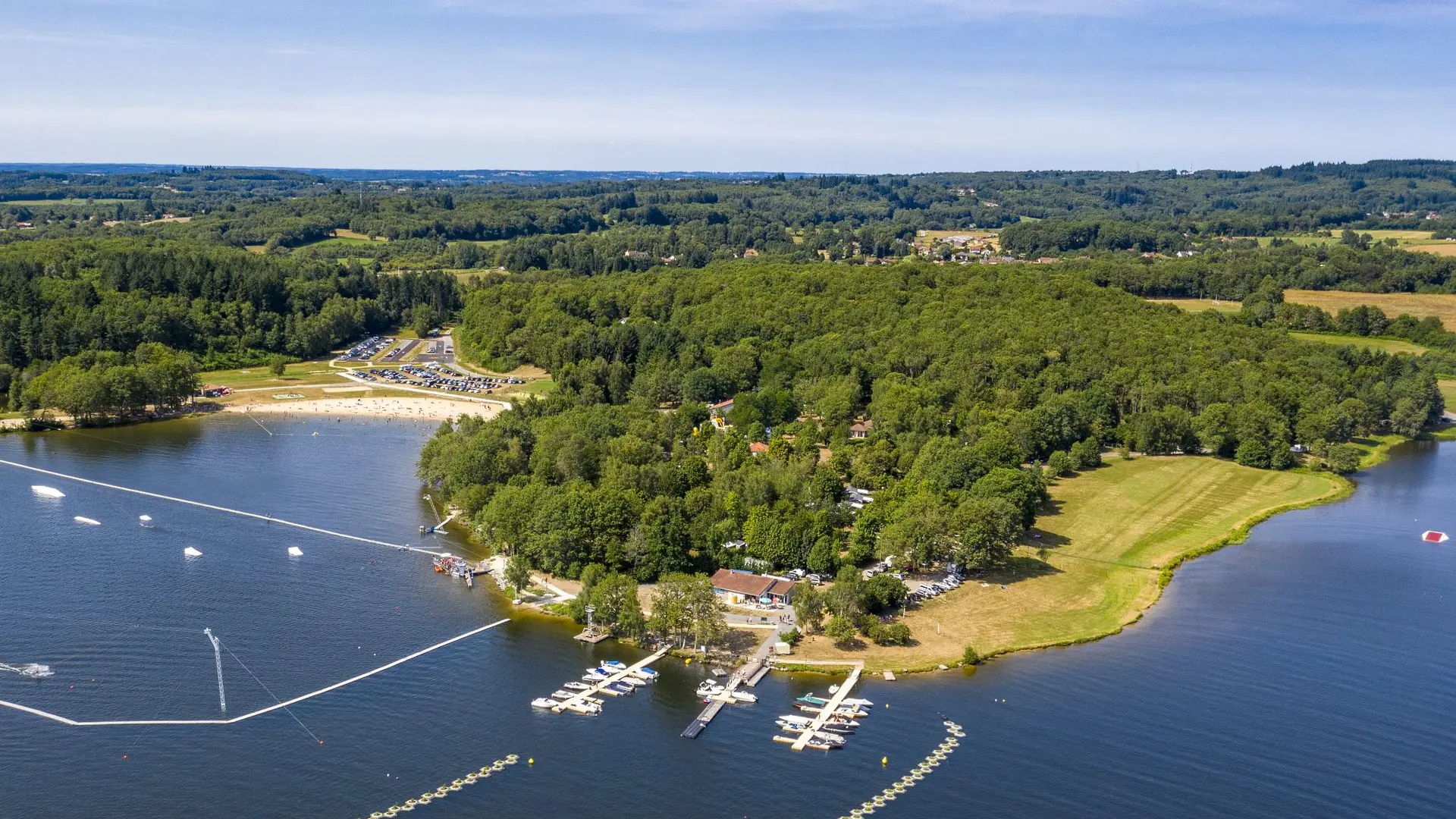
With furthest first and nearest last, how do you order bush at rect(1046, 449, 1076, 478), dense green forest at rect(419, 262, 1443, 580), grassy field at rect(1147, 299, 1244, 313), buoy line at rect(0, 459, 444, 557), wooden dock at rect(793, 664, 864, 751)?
grassy field at rect(1147, 299, 1244, 313)
bush at rect(1046, 449, 1076, 478)
buoy line at rect(0, 459, 444, 557)
dense green forest at rect(419, 262, 1443, 580)
wooden dock at rect(793, 664, 864, 751)

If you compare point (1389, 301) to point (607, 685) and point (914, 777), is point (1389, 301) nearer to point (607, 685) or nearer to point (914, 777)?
point (914, 777)

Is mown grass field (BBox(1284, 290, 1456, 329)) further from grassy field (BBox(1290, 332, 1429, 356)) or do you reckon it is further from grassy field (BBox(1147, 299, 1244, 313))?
grassy field (BBox(1290, 332, 1429, 356))

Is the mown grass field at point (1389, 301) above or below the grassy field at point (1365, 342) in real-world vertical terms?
above

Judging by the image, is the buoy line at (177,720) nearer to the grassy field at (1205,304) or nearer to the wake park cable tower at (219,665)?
the wake park cable tower at (219,665)

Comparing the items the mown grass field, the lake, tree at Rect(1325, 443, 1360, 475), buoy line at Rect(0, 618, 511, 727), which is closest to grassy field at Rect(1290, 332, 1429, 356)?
the mown grass field

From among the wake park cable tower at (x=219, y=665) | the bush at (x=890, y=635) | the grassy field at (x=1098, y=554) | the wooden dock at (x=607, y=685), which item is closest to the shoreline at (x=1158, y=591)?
the grassy field at (x=1098, y=554)

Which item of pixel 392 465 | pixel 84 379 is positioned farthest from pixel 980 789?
pixel 84 379

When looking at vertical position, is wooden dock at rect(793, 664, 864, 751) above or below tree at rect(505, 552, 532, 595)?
below

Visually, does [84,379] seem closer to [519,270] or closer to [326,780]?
[326,780]
